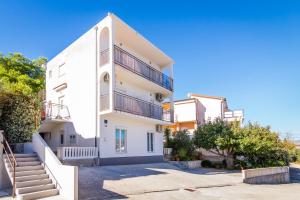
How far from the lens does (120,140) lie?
67.2ft

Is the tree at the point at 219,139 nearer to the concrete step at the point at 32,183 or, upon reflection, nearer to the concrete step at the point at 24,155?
the concrete step at the point at 24,155

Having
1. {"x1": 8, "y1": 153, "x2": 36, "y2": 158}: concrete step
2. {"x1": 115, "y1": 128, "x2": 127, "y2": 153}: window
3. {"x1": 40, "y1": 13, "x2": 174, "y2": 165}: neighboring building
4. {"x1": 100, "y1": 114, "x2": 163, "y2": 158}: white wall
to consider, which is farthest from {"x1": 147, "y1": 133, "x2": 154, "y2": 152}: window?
{"x1": 8, "y1": 153, "x2": 36, "y2": 158}: concrete step

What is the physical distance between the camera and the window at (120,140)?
66.2 ft

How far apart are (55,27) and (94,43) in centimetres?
323

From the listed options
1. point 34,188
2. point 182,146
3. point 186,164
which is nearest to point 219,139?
point 186,164

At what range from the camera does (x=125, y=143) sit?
2091 cm

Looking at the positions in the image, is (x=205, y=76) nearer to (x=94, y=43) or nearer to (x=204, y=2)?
(x=204, y=2)

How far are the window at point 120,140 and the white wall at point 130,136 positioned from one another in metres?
0.33

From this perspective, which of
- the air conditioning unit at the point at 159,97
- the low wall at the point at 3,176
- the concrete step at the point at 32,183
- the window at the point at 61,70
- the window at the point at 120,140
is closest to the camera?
the concrete step at the point at 32,183

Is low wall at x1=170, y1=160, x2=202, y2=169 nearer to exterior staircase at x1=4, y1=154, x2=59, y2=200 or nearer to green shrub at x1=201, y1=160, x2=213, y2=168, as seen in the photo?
green shrub at x1=201, y1=160, x2=213, y2=168

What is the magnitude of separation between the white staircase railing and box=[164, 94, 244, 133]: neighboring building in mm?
19479

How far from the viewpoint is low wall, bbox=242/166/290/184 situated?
18.7 m

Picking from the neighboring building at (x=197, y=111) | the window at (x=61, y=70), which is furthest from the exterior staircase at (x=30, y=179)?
the neighboring building at (x=197, y=111)

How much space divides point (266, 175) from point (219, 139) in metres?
4.73
